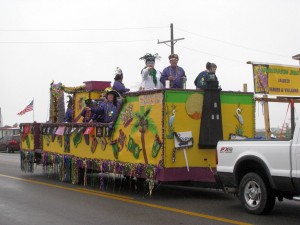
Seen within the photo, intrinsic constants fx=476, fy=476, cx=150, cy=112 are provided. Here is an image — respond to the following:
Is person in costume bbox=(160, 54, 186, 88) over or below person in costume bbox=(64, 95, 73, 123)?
over

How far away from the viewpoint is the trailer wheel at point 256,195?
8.12 m

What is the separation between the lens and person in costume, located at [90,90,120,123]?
12414mm

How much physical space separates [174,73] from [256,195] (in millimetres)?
4462

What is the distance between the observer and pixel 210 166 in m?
10.4

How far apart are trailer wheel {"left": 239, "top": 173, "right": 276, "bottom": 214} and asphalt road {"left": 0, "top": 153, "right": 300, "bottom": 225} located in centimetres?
16

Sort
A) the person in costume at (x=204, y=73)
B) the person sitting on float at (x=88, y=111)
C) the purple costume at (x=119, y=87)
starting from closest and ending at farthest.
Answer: the person in costume at (x=204, y=73), the purple costume at (x=119, y=87), the person sitting on float at (x=88, y=111)

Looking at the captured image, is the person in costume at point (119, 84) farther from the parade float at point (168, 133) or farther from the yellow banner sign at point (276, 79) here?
the yellow banner sign at point (276, 79)

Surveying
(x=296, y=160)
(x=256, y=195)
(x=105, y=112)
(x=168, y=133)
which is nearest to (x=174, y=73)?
(x=105, y=112)

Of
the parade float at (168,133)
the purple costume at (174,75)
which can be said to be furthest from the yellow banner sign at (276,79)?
the purple costume at (174,75)

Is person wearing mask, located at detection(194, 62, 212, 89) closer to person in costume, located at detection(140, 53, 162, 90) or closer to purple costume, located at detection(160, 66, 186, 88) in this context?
purple costume, located at detection(160, 66, 186, 88)

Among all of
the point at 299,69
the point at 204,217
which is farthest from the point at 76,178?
the point at 299,69

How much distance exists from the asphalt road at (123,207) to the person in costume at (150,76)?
105 inches

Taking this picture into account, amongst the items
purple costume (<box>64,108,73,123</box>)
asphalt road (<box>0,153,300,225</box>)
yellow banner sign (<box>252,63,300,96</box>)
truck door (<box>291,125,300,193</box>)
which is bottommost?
asphalt road (<box>0,153,300,225</box>)

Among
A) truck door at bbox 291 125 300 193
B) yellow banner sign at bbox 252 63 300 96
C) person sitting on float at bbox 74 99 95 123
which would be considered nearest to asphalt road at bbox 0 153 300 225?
truck door at bbox 291 125 300 193
